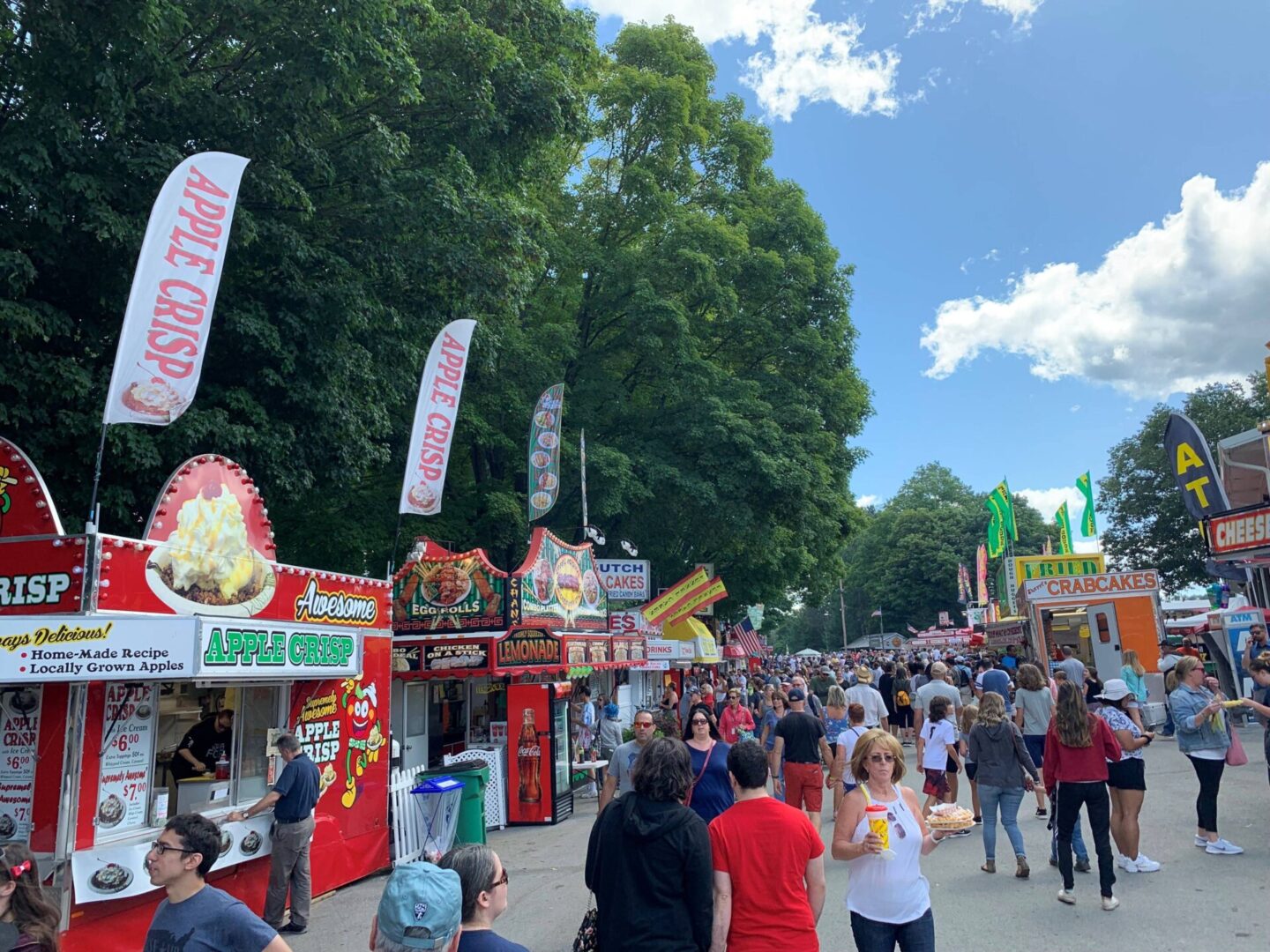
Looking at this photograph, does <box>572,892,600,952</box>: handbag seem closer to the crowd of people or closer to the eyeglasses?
the crowd of people

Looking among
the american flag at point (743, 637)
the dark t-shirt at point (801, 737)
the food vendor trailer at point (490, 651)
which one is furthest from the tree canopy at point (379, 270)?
the american flag at point (743, 637)

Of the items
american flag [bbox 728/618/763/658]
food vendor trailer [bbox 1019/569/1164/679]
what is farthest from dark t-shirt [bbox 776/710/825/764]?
american flag [bbox 728/618/763/658]

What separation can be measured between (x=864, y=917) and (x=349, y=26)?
10.5 metres

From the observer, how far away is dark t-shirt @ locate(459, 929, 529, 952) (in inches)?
110

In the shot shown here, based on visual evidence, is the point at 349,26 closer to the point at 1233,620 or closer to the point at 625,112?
the point at 625,112

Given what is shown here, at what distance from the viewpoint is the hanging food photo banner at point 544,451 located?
56.3ft

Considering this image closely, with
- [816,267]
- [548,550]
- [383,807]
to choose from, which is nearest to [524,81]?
[548,550]

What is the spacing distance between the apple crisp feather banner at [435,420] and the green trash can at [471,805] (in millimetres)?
3512

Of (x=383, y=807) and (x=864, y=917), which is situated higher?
(x=864, y=917)

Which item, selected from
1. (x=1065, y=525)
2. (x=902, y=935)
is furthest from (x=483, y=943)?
(x=1065, y=525)

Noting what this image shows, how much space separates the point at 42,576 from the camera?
6223 mm

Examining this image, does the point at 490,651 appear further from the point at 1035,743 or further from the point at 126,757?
the point at 1035,743

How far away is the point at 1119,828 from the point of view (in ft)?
23.9

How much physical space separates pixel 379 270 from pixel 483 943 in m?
11.6
